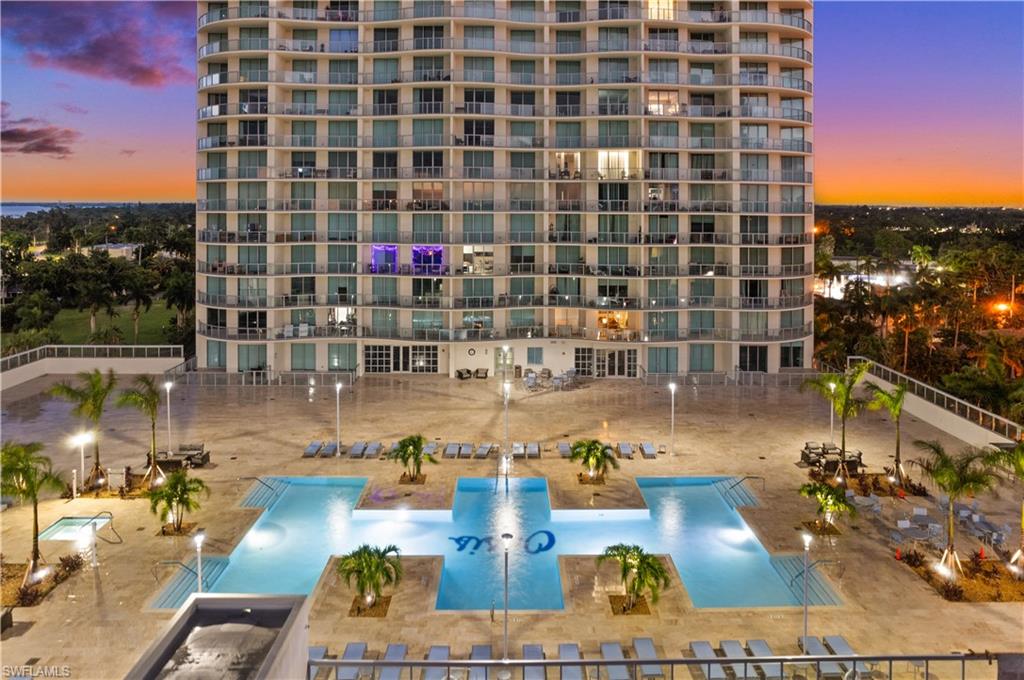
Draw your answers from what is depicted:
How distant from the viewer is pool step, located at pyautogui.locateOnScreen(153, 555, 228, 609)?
19.8 m

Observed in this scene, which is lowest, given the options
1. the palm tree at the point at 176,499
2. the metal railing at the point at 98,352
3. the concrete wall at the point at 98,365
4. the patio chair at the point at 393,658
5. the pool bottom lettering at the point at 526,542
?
the patio chair at the point at 393,658

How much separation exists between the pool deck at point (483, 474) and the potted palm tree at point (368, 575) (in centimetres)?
56

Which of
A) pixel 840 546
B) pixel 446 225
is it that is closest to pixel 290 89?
pixel 446 225

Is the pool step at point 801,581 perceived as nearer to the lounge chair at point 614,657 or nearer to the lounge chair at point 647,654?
the lounge chair at point 647,654

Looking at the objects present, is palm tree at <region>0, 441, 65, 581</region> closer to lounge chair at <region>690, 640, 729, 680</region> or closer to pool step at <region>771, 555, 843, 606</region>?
lounge chair at <region>690, 640, 729, 680</region>

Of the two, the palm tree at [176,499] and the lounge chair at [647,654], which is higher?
the palm tree at [176,499]

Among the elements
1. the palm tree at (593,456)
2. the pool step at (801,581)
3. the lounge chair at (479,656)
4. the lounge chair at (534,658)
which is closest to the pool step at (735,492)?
the palm tree at (593,456)

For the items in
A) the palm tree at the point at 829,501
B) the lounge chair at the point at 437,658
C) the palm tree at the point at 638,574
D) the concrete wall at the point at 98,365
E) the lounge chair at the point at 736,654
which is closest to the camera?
the lounge chair at the point at 437,658

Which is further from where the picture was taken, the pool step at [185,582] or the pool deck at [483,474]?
the pool step at [185,582]

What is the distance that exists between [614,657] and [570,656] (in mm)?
958

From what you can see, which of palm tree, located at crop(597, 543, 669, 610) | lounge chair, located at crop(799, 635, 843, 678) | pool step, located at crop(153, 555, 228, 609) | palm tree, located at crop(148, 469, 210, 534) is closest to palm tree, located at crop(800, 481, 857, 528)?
lounge chair, located at crop(799, 635, 843, 678)

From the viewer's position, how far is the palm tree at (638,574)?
1941 centimetres

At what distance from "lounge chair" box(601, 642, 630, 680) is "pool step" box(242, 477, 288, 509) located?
14181 millimetres

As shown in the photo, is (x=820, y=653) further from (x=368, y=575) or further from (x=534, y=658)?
(x=368, y=575)
